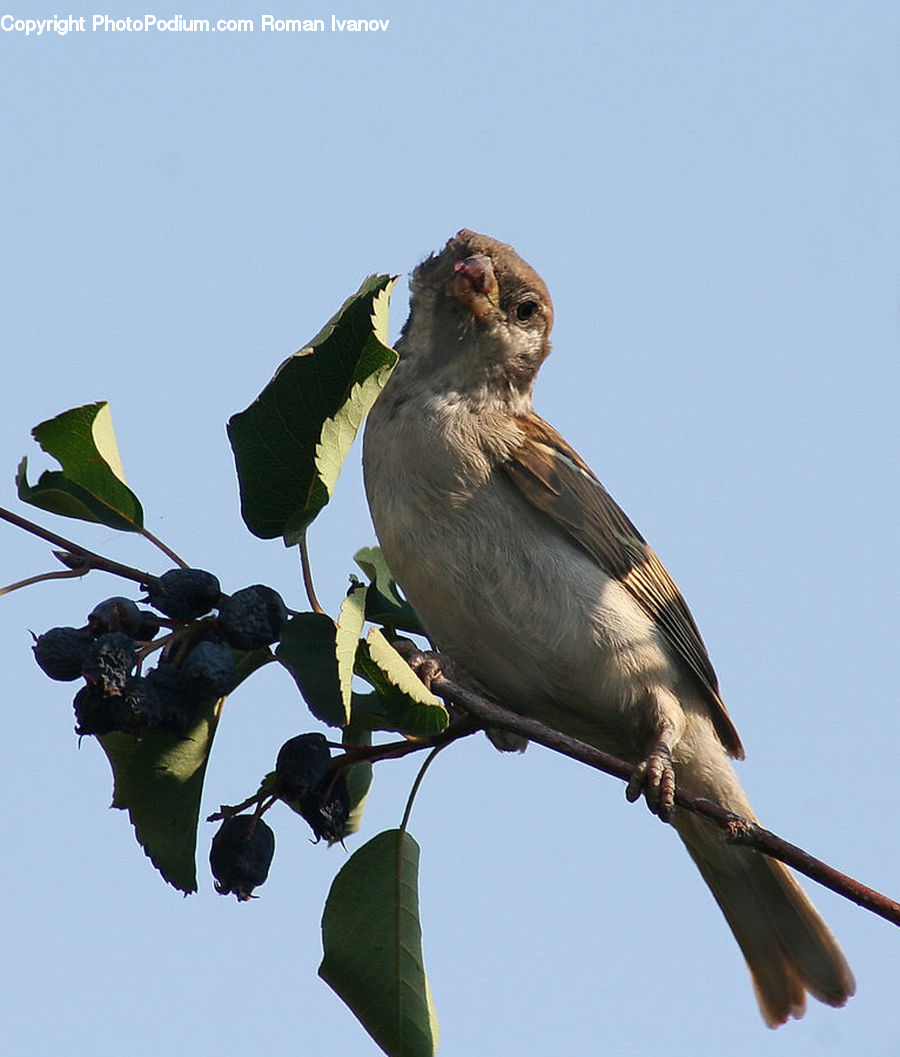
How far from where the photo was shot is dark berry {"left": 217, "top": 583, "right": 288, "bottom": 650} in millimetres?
2953

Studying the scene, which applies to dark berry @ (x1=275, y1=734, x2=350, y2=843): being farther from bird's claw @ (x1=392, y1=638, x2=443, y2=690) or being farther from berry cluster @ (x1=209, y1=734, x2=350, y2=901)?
bird's claw @ (x1=392, y1=638, x2=443, y2=690)

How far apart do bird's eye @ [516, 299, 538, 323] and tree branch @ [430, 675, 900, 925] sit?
1957 millimetres

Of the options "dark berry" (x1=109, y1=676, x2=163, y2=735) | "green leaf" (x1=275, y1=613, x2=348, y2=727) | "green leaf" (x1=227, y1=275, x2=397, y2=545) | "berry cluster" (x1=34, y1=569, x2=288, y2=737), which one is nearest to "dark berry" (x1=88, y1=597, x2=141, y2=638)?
"berry cluster" (x1=34, y1=569, x2=288, y2=737)

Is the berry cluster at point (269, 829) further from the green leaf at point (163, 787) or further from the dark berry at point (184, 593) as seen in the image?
the dark berry at point (184, 593)

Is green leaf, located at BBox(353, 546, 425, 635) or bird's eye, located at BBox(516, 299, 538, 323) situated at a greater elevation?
bird's eye, located at BBox(516, 299, 538, 323)

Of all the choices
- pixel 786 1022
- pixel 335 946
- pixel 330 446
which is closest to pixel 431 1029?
pixel 335 946

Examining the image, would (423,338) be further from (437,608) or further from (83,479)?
(83,479)

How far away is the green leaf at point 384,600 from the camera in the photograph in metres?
4.25

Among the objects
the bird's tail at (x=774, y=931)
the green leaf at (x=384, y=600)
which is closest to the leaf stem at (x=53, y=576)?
the green leaf at (x=384, y=600)

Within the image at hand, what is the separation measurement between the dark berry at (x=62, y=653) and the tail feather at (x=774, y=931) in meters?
2.68

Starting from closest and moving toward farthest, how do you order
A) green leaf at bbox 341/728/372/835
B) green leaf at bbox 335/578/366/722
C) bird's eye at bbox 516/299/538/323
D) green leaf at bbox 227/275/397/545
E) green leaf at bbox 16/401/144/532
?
green leaf at bbox 335/578/366/722, green leaf at bbox 227/275/397/545, green leaf at bbox 16/401/144/532, green leaf at bbox 341/728/372/835, bird's eye at bbox 516/299/538/323

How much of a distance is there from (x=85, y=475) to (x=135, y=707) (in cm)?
65

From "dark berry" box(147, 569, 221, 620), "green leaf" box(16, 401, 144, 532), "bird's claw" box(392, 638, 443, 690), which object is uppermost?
"green leaf" box(16, 401, 144, 532)

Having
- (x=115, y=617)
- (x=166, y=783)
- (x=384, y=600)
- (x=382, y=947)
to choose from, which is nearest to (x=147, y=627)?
(x=115, y=617)
